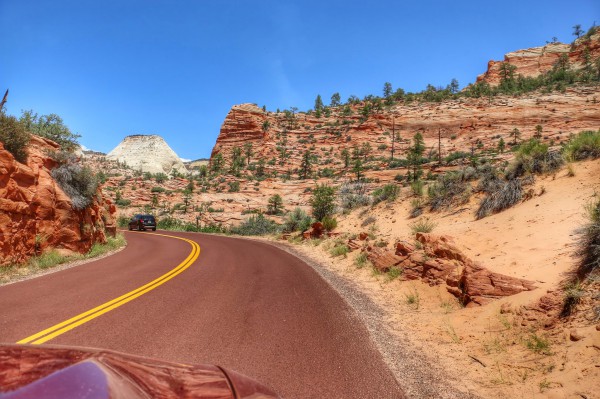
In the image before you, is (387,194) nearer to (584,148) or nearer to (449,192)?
(449,192)

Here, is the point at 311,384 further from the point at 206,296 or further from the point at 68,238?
the point at 68,238

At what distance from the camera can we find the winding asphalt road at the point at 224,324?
3869mm

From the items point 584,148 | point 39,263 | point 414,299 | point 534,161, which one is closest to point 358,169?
point 534,161

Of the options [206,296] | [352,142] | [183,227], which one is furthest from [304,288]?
[352,142]

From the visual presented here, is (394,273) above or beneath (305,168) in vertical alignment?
beneath

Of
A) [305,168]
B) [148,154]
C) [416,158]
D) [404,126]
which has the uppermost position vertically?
[404,126]

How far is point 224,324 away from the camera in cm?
536

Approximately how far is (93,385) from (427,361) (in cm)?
429

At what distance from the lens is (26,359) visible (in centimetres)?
157

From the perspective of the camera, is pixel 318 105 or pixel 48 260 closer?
pixel 48 260

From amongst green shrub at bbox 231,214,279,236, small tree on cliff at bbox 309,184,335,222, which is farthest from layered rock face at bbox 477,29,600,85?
small tree on cliff at bbox 309,184,335,222

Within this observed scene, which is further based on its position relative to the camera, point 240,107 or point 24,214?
point 240,107

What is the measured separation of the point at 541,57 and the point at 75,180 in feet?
398

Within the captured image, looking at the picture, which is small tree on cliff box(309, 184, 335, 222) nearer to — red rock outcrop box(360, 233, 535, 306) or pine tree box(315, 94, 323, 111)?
red rock outcrop box(360, 233, 535, 306)
